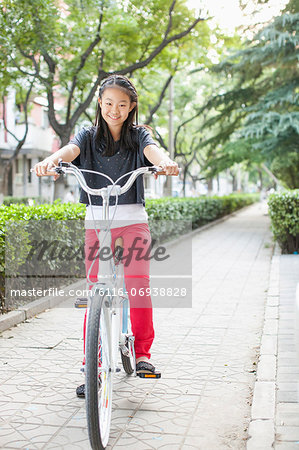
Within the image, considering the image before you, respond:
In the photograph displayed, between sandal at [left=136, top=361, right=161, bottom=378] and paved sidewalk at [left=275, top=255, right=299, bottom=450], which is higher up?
sandal at [left=136, top=361, right=161, bottom=378]

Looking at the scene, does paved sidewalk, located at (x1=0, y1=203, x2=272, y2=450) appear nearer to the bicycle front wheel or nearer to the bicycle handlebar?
the bicycle front wheel

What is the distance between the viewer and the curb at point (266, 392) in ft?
10.2

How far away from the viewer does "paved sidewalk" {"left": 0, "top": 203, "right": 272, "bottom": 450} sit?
10.5ft

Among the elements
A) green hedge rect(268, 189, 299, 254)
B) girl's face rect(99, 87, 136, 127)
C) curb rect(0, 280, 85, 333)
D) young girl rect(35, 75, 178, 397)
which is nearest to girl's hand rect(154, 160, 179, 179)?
young girl rect(35, 75, 178, 397)

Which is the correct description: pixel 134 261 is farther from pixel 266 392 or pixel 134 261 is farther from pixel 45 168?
pixel 266 392

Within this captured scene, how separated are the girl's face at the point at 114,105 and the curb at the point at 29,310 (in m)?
2.82

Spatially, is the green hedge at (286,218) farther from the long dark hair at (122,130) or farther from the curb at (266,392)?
the long dark hair at (122,130)

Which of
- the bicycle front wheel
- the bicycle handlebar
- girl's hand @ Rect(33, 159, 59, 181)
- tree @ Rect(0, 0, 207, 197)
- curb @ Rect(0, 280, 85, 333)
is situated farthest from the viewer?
tree @ Rect(0, 0, 207, 197)

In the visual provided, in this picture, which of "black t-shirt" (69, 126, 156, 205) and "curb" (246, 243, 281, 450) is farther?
"black t-shirt" (69, 126, 156, 205)

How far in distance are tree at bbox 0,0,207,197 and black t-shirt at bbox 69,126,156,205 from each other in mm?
8849

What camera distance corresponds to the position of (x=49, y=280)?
7.15 m

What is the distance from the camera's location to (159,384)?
13.4ft

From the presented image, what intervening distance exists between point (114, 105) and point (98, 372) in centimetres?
159

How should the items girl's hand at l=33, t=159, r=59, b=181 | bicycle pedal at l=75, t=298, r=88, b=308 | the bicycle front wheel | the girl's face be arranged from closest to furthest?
the bicycle front wheel → girl's hand at l=33, t=159, r=59, b=181 → bicycle pedal at l=75, t=298, r=88, b=308 → the girl's face
